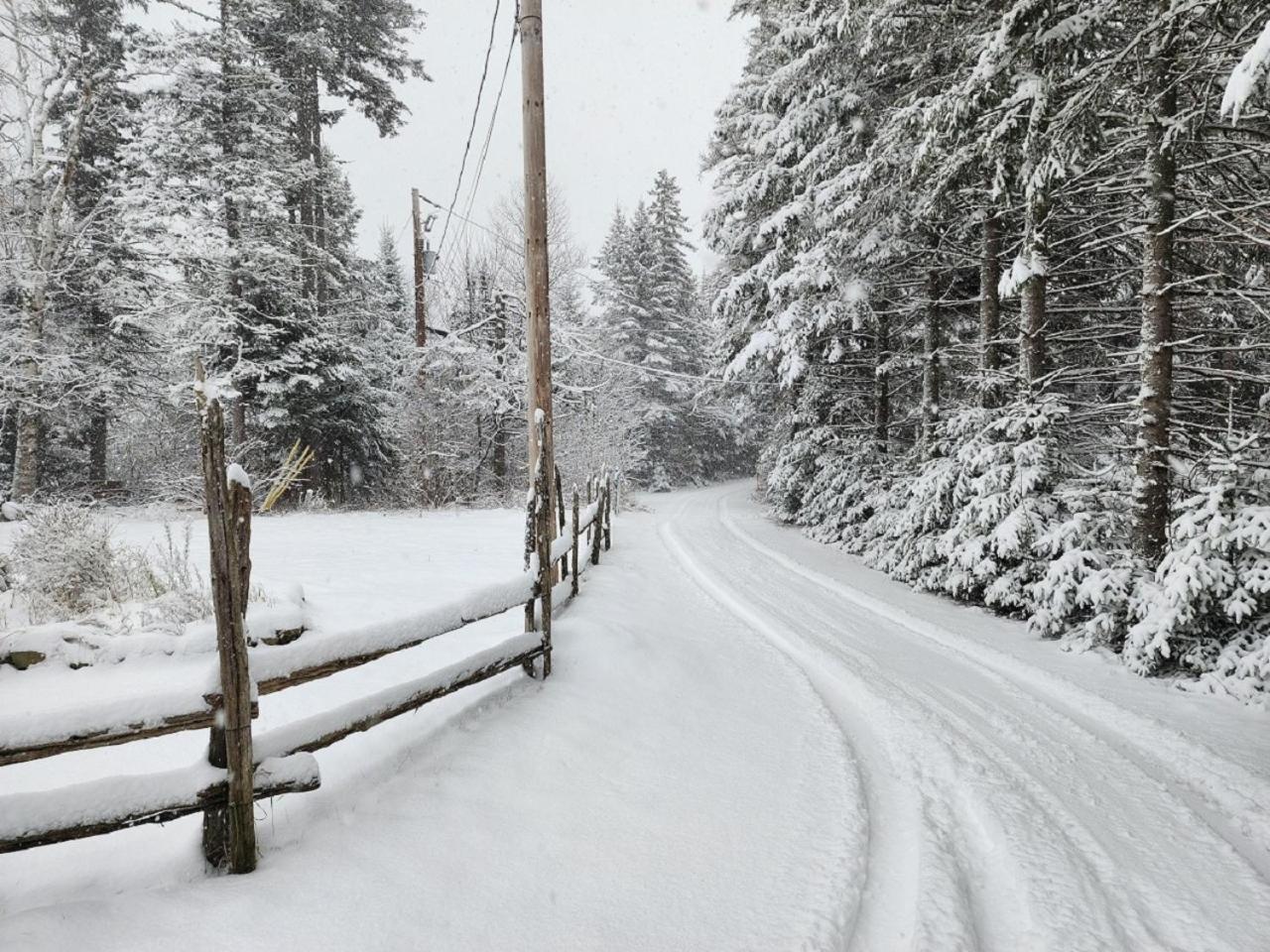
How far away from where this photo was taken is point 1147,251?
666 cm

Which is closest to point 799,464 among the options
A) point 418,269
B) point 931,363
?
point 931,363

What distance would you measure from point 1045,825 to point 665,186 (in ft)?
114

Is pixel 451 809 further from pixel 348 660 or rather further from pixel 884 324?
pixel 884 324

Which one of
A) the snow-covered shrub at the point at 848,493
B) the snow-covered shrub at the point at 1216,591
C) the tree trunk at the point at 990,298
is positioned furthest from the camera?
the snow-covered shrub at the point at 848,493

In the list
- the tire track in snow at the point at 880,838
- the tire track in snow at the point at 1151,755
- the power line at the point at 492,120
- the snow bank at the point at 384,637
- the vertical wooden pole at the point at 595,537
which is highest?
the power line at the point at 492,120

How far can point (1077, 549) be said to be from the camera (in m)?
6.83

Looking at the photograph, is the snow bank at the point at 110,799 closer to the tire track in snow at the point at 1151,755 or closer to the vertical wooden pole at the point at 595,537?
the tire track in snow at the point at 1151,755

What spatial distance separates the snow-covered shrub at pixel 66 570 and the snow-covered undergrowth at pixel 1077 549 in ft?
32.4

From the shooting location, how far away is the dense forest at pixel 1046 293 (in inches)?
229

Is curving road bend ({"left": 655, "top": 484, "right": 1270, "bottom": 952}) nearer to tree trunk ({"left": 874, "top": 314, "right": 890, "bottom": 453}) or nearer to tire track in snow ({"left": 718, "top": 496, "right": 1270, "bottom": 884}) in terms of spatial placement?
tire track in snow ({"left": 718, "top": 496, "right": 1270, "bottom": 884})

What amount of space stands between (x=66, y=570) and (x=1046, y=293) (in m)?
12.8

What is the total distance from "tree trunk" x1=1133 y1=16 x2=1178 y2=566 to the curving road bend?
1.75 metres

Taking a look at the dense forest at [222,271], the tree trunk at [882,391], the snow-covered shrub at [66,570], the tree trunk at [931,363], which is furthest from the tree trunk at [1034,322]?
the dense forest at [222,271]

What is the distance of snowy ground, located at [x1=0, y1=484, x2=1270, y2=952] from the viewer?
2.33 meters
